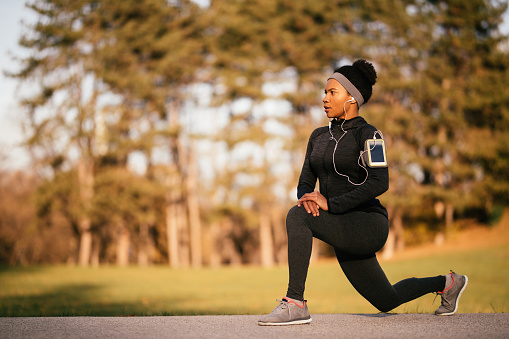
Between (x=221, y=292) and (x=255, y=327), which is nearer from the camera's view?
(x=255, y=327)

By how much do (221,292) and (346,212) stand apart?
41.8ft

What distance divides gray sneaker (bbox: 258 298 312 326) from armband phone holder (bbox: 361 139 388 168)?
1103 mm

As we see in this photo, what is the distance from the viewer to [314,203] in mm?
3752

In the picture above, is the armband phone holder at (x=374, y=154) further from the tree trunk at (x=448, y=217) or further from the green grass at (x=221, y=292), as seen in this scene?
the tree trunk at (x=448, y=217)

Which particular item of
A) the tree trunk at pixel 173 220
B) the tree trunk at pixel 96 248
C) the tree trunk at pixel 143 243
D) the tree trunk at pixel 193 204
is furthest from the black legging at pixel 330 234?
the tree trunk at pixel 143 243

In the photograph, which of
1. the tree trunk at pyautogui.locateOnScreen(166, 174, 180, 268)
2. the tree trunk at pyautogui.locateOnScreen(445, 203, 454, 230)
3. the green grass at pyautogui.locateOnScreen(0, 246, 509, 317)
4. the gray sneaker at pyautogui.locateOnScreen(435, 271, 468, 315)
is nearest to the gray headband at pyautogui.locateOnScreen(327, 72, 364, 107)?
the gray sneaker at pyautogui.locateOnScreen(435, 271, 468, 315)

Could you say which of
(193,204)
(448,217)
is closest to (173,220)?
(193,204)

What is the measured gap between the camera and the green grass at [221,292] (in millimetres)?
9883

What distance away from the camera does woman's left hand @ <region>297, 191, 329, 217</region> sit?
3.73m

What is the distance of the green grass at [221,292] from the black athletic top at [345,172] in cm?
469

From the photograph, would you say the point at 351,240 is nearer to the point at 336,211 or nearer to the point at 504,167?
the point at 336,211

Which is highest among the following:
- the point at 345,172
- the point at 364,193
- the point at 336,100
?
the point at 336,100

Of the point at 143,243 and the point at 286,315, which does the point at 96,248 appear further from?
the point at 286,315

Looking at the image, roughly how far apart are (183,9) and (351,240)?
32834mm
